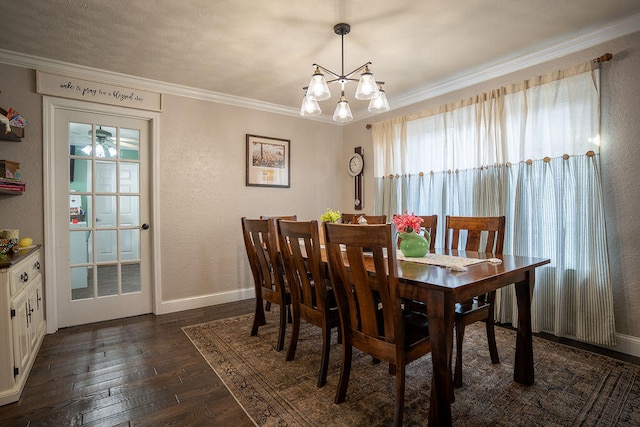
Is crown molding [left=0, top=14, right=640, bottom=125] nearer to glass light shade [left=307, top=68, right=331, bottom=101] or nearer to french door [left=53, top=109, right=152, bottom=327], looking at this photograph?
french door [left=53, top=109, right=152, bottom=327]

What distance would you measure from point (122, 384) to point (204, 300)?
5.45 feet

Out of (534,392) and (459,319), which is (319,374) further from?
(534,392)

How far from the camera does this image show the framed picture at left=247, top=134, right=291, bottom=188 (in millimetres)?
4055

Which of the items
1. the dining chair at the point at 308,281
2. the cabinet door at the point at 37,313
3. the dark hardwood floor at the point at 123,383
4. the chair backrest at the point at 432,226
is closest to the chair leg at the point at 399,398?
the dining chair at the point at 308,281

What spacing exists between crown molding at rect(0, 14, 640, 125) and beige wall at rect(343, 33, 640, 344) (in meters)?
0.10

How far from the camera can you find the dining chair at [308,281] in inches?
77.0

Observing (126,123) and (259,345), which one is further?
(126,123)

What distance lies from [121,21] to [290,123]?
7.68 feet

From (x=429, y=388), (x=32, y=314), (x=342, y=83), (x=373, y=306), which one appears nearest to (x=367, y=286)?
(x=373, y=306)

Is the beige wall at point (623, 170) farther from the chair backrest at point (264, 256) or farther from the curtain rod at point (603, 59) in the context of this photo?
the chair backrest at point (264, 256)

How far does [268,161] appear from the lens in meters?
4.19

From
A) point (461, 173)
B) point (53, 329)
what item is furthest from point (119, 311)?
point (461, 173)

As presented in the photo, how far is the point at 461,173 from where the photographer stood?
3367 mm

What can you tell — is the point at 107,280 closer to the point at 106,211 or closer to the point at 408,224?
the point at 106,211
